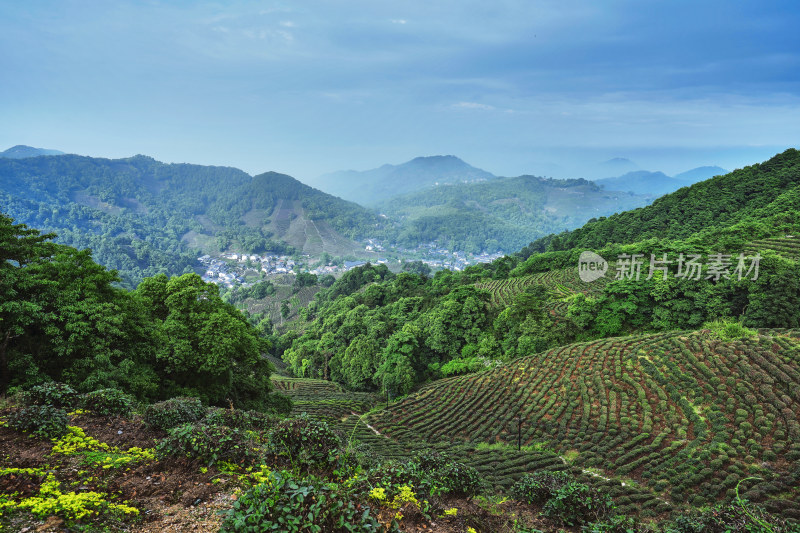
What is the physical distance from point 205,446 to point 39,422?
3191mm

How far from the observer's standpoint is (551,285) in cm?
5203

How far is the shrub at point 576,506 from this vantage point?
6.50 m

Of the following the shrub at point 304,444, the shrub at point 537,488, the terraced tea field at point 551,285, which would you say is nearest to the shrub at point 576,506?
the shrub at point 537,488

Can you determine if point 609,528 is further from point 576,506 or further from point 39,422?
point 39,422

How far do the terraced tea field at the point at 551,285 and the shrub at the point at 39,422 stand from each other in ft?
134

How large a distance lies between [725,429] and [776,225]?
4209 cm

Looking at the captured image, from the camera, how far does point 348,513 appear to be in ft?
13.3

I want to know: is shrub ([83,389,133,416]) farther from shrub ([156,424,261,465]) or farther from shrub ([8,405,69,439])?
shrub ([156,424,261,465])

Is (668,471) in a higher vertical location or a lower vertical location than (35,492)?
lower

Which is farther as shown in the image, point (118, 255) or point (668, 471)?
point (118, 255)

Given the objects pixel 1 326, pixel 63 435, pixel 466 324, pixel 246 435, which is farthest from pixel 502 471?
pixel 466 324

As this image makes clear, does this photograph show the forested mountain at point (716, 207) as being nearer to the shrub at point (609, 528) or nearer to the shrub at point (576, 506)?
the shrub at point (576, 506)

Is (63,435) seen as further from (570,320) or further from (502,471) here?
(570,320)
